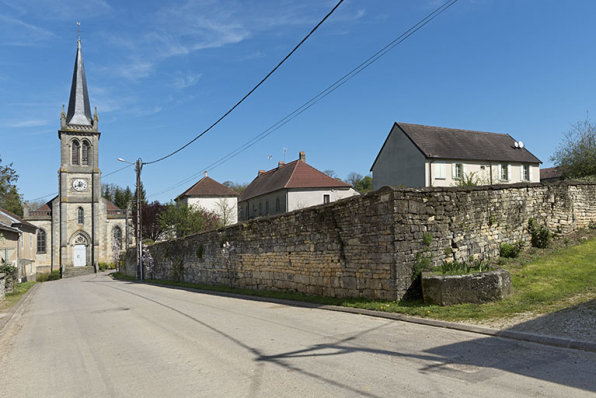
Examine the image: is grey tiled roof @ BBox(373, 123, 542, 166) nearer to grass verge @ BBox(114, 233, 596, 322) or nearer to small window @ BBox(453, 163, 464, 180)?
small window @ BBox(453, 163, 464, 180)

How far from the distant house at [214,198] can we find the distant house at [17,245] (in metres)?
16.2

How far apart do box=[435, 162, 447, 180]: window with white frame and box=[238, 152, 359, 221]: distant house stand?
33.2 ft

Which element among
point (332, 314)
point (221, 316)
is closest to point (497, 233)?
point (332, 314)

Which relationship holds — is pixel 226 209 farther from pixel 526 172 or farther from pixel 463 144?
pixel 526 172

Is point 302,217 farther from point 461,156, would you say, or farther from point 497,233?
point 461,156

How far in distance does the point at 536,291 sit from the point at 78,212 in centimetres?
6063

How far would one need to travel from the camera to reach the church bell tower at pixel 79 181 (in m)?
57.1

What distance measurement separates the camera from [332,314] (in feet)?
32.8

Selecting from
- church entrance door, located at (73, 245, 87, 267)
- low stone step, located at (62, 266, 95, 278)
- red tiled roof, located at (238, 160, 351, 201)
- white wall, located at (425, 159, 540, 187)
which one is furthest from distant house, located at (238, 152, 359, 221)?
church entrance door, located at (73, 245, 87, 267)

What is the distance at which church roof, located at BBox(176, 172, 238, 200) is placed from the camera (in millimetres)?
50812

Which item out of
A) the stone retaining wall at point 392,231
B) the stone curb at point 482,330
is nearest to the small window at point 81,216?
the stone retaining wall at point 392,231

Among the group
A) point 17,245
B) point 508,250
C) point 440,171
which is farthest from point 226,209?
point 508,250

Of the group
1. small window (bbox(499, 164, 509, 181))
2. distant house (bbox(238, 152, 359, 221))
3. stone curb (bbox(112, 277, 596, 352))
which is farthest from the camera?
distant house (bbox(238, 152, 359, 221))

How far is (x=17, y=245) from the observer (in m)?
35.1
